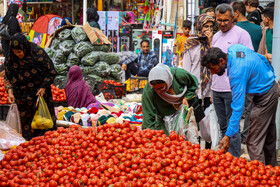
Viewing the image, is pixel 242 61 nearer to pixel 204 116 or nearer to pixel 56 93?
pixel 204 116

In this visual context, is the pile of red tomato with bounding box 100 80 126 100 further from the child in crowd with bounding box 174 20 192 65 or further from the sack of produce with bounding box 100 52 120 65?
the child in crowd with bounding box 174 20 192 65

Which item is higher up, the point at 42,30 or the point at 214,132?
the point at 42,30

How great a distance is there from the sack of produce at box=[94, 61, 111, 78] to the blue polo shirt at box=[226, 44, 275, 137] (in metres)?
5.89

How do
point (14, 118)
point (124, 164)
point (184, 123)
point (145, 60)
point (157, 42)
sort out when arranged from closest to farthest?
1. point (124, 164)
2. point (184, 123)
3. point (14, 118)
4. point (145, 60)
5. point (157, 42)

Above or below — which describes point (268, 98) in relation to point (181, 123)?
above

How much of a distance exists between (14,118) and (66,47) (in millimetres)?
4265

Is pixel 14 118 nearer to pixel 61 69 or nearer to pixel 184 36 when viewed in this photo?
pixel 61 69

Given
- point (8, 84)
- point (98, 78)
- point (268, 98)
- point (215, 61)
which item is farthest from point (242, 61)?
point (98, 78)

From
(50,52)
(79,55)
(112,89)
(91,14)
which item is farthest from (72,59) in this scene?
(91,14)

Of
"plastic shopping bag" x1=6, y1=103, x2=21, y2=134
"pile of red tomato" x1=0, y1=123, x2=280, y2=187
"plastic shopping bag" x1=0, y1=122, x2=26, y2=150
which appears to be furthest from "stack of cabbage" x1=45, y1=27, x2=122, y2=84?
"pile of red tomato" x1=0, y1=123, x2=280, y2=187

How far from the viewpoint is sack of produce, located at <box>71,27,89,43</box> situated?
9.46 m

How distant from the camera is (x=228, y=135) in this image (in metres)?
3.73

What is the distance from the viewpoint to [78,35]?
9.48 meters

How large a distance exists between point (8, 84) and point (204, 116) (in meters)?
2.89
